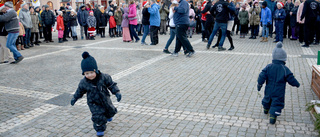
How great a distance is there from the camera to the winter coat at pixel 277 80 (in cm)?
411

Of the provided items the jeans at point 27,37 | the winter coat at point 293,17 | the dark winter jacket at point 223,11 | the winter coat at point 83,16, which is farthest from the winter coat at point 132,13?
the winter coat at point 293,17

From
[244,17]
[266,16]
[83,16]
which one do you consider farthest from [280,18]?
[83,16]

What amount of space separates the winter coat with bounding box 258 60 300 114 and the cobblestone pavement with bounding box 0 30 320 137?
33cm

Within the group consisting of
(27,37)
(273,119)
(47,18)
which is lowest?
(273,119)

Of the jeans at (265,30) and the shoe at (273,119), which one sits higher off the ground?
the jeans at (265,30)

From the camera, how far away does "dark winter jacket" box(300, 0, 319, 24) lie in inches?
442

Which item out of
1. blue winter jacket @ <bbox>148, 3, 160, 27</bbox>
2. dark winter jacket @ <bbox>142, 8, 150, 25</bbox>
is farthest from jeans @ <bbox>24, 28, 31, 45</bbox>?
blue winter jacket @ <bbox>148, 3, 160, 27</bbox>

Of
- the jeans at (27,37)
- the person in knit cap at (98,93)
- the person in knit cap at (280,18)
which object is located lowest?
the person in knit cap at (98,93)

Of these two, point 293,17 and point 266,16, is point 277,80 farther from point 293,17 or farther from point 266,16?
point 293,17

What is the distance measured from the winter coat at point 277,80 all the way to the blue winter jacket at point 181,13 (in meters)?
5.26

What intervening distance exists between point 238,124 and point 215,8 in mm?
7074

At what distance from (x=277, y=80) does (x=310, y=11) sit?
8676 millimetres

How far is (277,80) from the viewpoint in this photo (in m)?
4.14

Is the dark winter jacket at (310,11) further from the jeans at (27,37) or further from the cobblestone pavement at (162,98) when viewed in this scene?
the jeans at (27,37)
